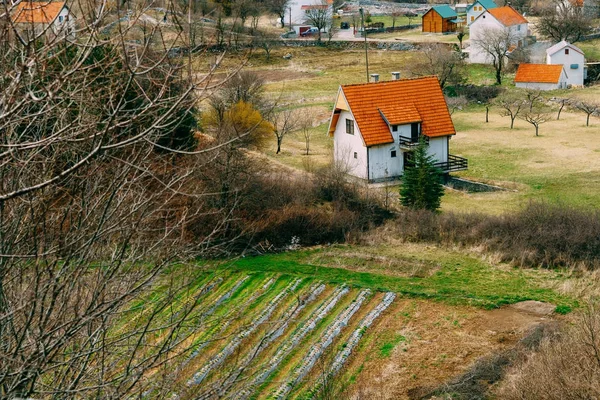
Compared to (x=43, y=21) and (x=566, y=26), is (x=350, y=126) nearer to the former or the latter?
(x=43, y=21)

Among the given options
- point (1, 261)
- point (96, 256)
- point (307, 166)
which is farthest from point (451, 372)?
point (307, 166)

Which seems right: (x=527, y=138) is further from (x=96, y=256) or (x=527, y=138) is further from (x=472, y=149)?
(x=96, y=256)

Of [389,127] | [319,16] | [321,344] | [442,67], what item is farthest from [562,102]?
[321,344]

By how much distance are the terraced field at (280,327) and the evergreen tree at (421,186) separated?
8.56 meters

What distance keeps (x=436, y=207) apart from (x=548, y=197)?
519 cm

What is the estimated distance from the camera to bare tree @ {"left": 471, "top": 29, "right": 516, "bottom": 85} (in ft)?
209

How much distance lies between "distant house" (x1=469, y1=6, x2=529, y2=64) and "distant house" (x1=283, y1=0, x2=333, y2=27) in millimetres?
18564

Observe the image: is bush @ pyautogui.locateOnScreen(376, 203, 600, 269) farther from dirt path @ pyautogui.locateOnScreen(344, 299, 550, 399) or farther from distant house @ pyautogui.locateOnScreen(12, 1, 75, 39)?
distant house @ pyautogui.locateOnScreen(12, 1, 75, 39)

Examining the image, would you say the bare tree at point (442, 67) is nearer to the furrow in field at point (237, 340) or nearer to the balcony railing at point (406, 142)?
the balcony railing at point (406, 142)

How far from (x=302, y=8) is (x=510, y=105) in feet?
116

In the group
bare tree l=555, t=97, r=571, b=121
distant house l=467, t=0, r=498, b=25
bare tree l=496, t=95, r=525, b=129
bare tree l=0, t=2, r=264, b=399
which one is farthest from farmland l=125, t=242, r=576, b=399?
distant house l=467, t=0, r=498, b=25

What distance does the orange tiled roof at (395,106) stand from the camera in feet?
120

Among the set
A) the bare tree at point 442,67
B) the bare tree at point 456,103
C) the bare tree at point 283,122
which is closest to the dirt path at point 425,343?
the bare tree at point 283,122

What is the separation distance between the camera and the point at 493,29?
67562 mm
